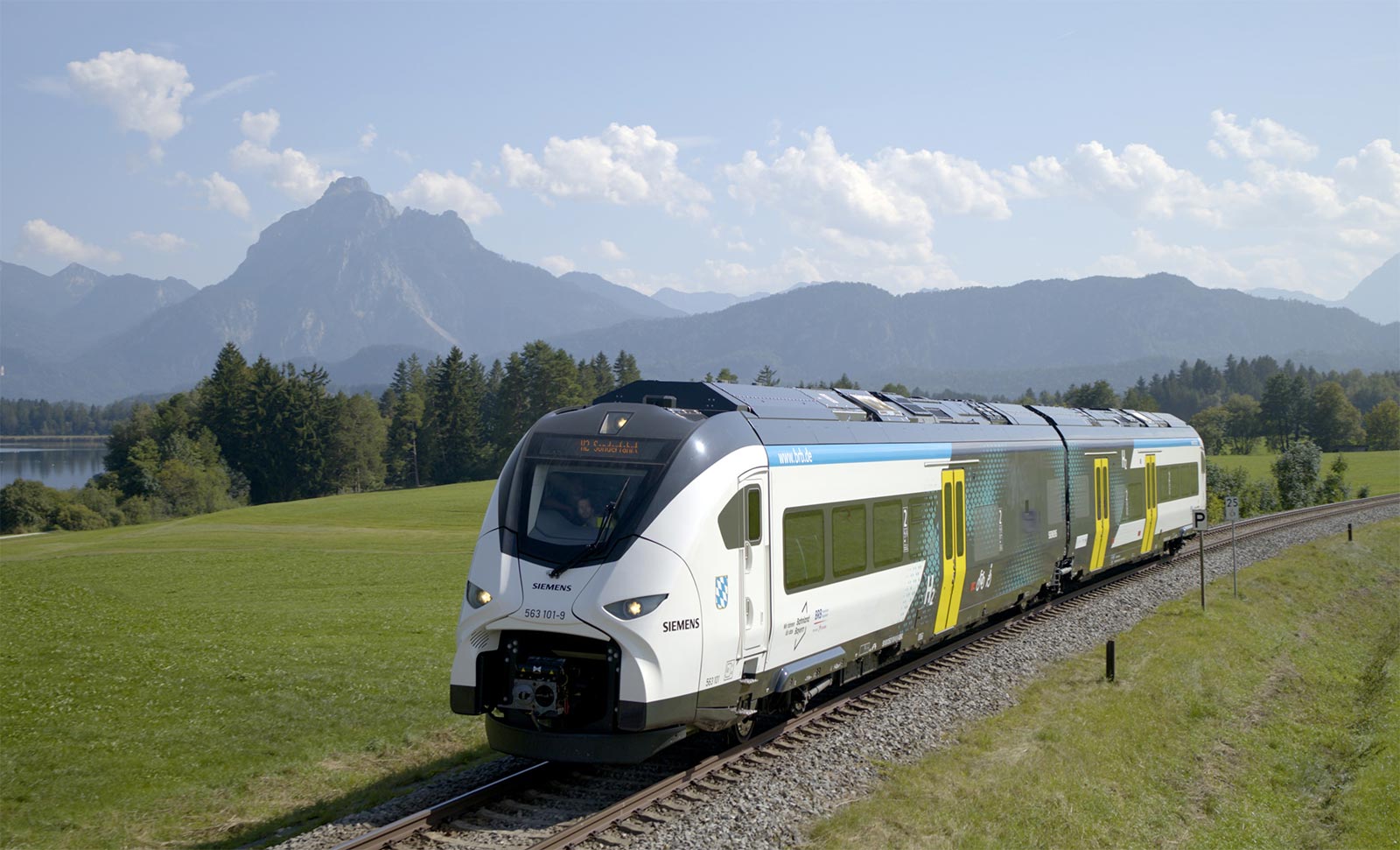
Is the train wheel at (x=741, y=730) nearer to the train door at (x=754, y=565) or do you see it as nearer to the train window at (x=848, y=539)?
the train door at (x=754, y=565)

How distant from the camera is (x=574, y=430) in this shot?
11711mm

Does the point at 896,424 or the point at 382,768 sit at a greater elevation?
the point at 896,424

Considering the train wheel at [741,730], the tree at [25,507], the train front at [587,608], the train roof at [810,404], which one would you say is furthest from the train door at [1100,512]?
the tree at [25,507]

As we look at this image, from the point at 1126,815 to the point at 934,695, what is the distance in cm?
439

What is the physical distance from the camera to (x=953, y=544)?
54.7 ft

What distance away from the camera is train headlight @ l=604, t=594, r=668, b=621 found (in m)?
10.3

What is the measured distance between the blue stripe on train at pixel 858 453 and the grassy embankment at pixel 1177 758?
12.5 feet

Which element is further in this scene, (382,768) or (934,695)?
(934,695)

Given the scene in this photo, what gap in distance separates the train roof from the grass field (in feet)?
204

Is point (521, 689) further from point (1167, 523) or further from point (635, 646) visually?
point (1167, 523)

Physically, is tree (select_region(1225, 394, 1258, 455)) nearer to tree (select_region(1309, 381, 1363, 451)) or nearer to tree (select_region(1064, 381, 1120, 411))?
tree (select_region(1309, 381, 1363, 451))

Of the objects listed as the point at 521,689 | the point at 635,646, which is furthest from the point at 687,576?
the point at 521,689

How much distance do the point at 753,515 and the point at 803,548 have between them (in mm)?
1230

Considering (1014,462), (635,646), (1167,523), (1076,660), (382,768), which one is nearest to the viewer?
(635,646)
